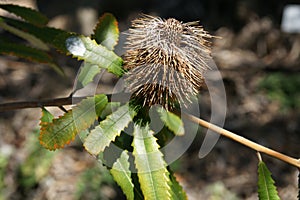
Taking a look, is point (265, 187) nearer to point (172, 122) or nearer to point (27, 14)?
point (172, 122)

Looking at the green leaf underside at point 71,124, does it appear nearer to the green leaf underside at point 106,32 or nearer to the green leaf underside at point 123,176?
the green leaf underside at point 123,176

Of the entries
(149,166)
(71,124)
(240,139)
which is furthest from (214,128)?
(71,124)

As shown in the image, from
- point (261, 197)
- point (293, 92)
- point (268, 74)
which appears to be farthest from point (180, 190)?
point (268, 74)

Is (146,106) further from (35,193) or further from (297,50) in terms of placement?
(297,50)

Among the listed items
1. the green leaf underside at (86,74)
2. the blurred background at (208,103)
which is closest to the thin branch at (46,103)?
the green leaf underside at (86,74)

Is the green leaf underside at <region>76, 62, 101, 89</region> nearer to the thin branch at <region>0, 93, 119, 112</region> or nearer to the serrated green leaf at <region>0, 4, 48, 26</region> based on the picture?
the thin branch at <region>0, 93, 119, 112</region>
